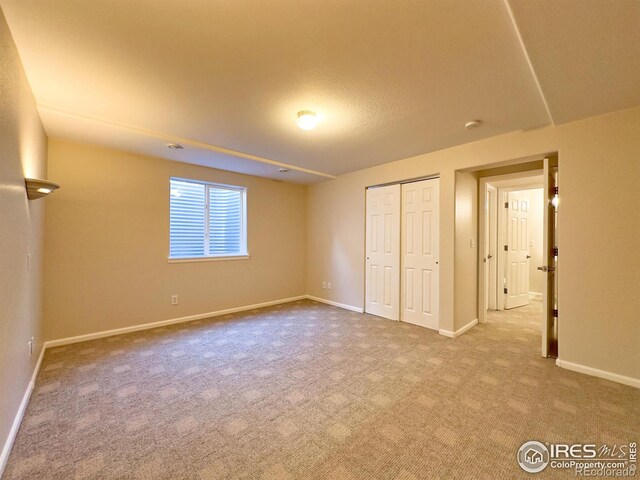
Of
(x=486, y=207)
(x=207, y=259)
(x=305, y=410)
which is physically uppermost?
(x=486, y=207)

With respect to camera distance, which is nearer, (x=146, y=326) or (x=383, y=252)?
(x=146, y=326)

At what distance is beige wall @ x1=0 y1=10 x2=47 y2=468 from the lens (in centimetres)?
151

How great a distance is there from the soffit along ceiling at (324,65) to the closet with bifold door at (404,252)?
113cm

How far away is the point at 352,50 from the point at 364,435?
97.4 inches

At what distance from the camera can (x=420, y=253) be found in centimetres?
391

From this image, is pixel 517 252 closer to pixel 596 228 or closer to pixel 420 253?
pixel 420 253

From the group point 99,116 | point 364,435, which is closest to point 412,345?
point 364,435

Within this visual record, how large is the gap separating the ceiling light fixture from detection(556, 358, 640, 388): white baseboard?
4.79 meters

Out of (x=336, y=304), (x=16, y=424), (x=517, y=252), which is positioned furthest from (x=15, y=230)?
(x=517, y=252)

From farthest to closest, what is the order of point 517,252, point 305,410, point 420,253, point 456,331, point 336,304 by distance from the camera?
point 517,252
point 336,304
point 420,253
point 456,331
point 305,410

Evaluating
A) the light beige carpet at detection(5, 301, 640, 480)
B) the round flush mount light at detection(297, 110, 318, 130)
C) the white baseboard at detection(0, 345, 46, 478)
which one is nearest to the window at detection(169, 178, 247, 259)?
the light beige carpet at detection(5, 301, 640, 480)

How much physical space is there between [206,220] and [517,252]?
18.9 feet

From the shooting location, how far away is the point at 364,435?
1746 millimetres

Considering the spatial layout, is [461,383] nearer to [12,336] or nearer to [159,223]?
[12,336]
